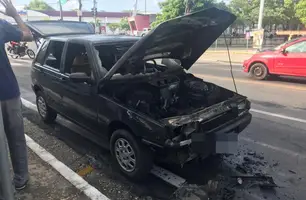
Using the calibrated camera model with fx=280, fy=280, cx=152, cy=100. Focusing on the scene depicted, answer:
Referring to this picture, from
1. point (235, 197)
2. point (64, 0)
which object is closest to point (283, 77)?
point (235, 197)

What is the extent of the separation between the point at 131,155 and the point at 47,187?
1.07 meters

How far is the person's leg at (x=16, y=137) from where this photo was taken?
3002 mm

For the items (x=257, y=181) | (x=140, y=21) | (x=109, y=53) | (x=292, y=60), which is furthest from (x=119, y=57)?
(x=140, y=21)

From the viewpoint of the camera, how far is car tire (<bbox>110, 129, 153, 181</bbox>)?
3.27m

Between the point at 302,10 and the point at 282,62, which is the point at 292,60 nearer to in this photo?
the point at 282,62

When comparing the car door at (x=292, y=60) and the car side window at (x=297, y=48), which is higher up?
the car side window at (x=297, y=48)

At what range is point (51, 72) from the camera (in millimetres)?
4742

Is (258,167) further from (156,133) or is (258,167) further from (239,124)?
(156,133)

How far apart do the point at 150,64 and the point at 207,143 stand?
187 centimetres

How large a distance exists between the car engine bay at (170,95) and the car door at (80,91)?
399 millimetres

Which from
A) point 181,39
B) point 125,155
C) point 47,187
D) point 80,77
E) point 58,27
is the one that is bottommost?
point 47,187

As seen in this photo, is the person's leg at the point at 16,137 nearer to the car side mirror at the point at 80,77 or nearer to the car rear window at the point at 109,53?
the car side mirror at the point at 80,77

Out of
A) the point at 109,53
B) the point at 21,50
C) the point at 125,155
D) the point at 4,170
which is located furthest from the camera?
the point at 21,50

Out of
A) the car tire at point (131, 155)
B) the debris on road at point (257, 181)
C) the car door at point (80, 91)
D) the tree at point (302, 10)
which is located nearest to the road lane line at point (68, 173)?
the car tire at point (131, 155)
